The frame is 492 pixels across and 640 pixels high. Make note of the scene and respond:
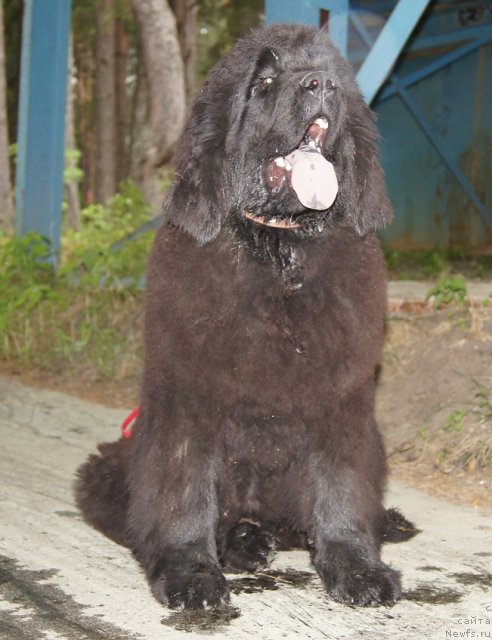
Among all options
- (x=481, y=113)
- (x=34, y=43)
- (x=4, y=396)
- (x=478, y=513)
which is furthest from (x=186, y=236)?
(x=481, y=113)

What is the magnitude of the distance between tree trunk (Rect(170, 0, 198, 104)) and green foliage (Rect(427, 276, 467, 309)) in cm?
836

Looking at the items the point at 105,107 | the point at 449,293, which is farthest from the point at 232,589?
the point at 105,107

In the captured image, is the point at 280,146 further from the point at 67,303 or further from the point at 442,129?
the point at 442,129

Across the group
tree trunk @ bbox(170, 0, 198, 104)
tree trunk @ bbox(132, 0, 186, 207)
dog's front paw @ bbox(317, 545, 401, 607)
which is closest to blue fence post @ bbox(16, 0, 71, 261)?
tree trunk @ bbox(132, 0, 186, 207)

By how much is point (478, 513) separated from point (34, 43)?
557cm

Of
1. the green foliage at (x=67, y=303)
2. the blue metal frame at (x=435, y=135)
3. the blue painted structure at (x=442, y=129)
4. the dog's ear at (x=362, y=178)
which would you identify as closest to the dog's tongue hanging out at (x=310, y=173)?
the dog's ear at (x=362, y=178)

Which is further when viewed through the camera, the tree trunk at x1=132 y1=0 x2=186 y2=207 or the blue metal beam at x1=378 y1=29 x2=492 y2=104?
the tree trunk at x1=132 y1=0 x2=186 y2=207

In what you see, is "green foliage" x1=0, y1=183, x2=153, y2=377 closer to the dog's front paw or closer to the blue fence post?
the blue fence post

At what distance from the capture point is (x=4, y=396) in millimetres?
6211

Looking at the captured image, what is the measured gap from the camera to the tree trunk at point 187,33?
13.4 meters

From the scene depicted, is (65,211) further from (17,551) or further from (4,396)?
(17,551)

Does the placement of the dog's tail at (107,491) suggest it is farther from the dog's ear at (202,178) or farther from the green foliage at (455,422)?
the green foliage at (455,422)

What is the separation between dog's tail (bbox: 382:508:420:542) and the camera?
3.56 meters

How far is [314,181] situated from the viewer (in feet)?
9.80
